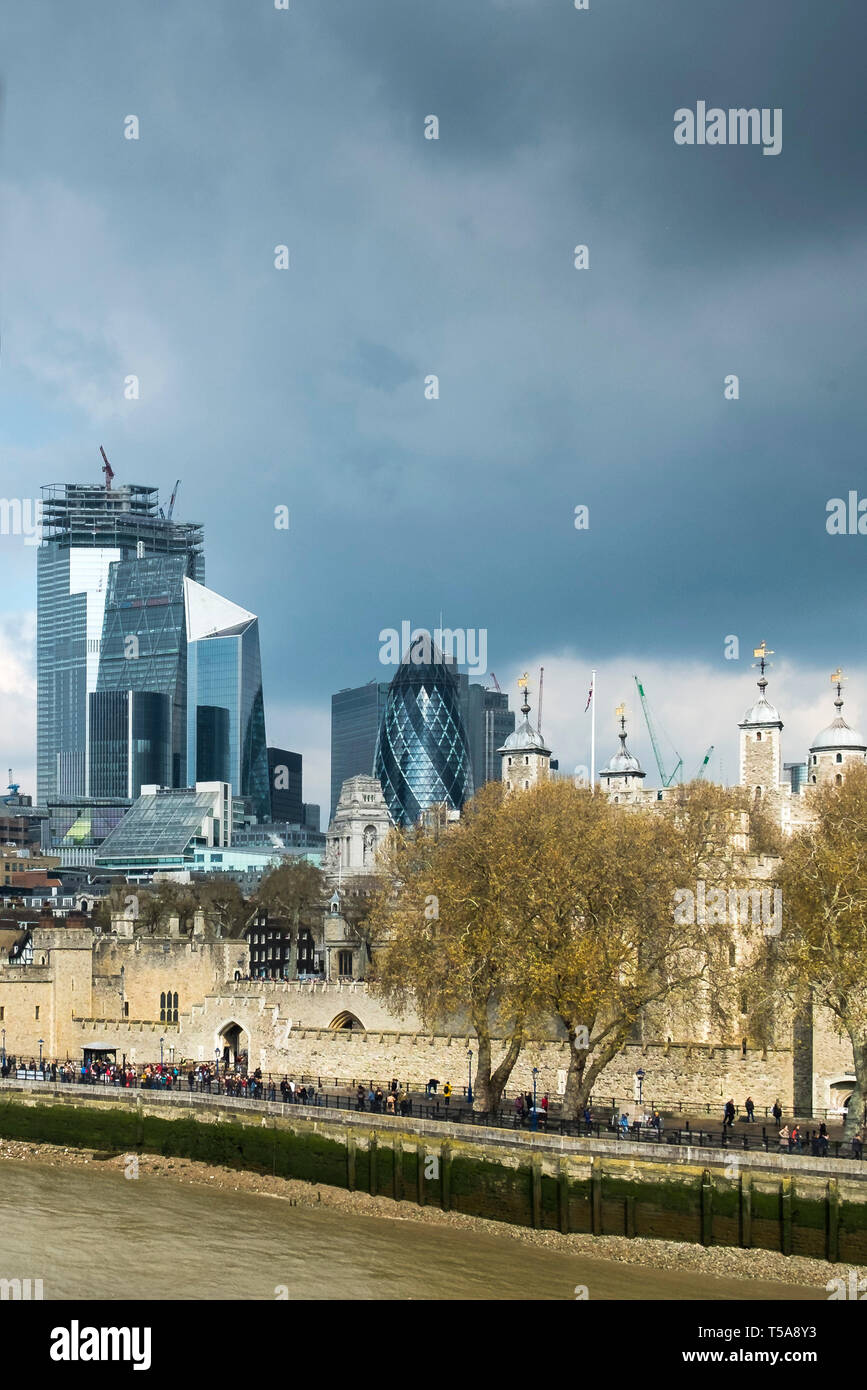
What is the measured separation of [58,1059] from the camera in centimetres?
7331

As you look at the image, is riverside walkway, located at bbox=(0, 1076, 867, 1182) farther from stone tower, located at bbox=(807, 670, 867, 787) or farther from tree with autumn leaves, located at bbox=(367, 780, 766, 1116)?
stone tower, located at bbox=(807, 670, 867, 787)

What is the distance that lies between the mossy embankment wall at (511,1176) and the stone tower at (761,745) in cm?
3766

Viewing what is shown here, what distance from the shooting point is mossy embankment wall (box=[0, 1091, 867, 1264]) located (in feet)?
136

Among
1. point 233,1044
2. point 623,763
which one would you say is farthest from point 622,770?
point 233,1044

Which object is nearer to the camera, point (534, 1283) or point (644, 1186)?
point (534, 1283)

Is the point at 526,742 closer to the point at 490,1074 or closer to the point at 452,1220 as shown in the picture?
the point at 490,1074

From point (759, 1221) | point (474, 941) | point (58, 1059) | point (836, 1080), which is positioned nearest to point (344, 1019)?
point (58, 1059)

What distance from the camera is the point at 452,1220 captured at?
46750mm

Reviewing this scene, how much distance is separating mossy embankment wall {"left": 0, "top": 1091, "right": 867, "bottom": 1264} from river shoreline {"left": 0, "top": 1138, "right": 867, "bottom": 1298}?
1.15ft

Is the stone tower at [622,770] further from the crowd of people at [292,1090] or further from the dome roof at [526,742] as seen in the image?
the crowd of people at [292,1090]

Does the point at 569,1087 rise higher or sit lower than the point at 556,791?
lower
